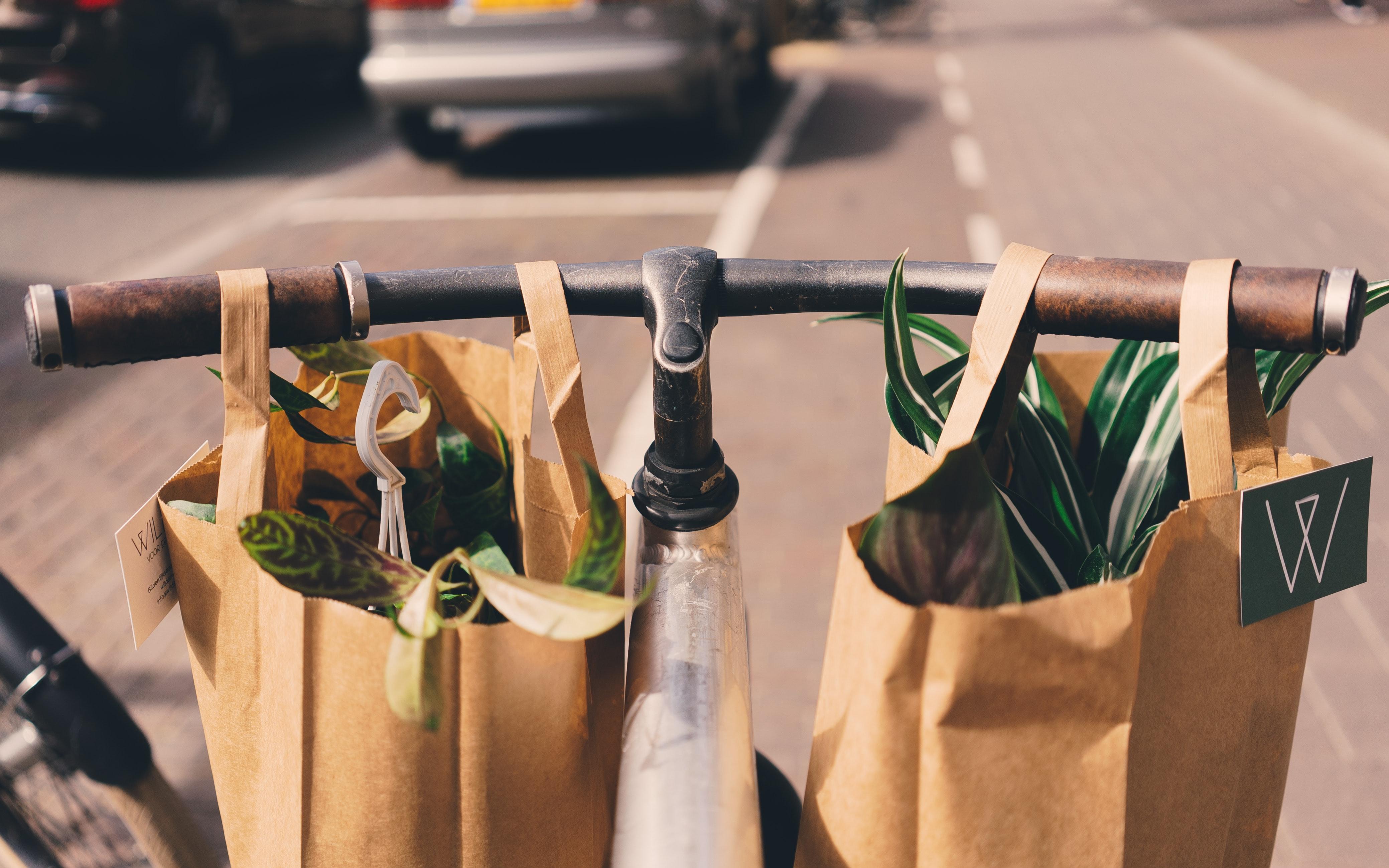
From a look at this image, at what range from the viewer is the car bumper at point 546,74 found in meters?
5.94

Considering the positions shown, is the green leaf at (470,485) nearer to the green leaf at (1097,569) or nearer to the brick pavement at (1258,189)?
the green leaf at (1097,569)

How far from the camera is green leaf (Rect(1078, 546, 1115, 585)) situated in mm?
736

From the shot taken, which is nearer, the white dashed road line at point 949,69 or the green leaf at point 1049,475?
the green leaf at point 1049,475

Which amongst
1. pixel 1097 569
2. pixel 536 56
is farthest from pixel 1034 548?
pixel 536 56

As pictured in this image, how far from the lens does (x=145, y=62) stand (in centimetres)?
619

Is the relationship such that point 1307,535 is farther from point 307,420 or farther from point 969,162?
point 969,162

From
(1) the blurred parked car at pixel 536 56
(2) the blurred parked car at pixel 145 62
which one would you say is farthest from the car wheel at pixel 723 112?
(2) the blurred parked car at pixel 145 62

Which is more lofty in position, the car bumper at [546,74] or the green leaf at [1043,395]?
the green leaf at [1043,395]

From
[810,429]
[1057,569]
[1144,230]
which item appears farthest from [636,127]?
[1057,569]

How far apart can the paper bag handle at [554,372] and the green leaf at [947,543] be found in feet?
0.68

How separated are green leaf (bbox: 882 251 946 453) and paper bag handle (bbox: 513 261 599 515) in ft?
0.69

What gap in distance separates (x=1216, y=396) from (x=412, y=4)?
6.17 metres

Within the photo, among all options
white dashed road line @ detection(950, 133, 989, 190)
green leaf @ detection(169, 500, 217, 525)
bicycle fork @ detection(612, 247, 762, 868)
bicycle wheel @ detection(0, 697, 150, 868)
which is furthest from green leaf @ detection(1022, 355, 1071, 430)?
white dashed road line @ detection(950, 133, 989, 190)

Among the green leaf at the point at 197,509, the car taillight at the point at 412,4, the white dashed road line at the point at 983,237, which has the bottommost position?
the white dashed road line at the point at 983,237
